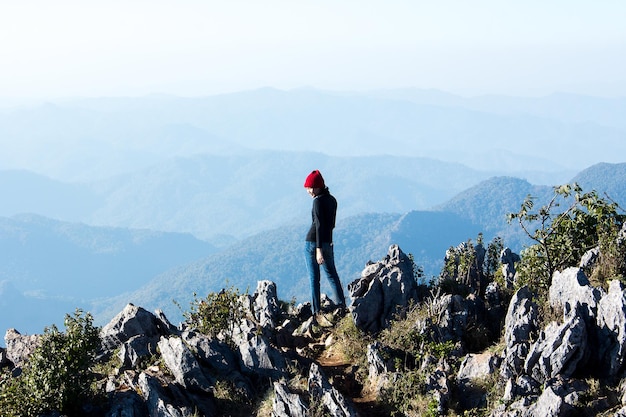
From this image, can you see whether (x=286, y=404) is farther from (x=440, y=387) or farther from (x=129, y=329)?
(x=129, y=329)

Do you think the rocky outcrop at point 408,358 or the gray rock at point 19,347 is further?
the gray rock at point 19,347

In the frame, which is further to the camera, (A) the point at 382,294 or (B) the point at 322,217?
(A) the point at 382,294

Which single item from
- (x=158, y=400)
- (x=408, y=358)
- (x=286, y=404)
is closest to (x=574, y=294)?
(x=408, y=358)

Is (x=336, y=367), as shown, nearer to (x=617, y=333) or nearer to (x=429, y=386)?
(x=429, y=386)

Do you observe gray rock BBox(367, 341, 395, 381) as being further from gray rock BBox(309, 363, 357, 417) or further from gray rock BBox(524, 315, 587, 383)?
gray rock BBox(524, 315, 587, 383)

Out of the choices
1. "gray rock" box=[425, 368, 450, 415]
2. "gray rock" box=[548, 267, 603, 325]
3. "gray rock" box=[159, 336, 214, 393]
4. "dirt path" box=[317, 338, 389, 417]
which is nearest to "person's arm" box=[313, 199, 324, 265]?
"dirt path" box=[317, 338, 389, 417]

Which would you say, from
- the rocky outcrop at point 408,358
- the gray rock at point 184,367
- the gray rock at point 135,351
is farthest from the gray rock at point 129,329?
the gray rock at point 184,367

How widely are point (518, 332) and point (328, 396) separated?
3.21 metres

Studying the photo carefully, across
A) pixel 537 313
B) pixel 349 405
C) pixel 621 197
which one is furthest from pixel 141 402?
pixel 621 197

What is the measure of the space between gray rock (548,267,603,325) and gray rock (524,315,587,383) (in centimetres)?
39

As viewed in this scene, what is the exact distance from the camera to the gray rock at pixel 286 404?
892 centimetres

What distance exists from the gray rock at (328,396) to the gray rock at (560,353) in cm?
264

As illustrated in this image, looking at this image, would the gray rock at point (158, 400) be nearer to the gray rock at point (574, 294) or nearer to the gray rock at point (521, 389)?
the gray rock at point (521, 389)

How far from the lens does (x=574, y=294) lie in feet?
31.9
